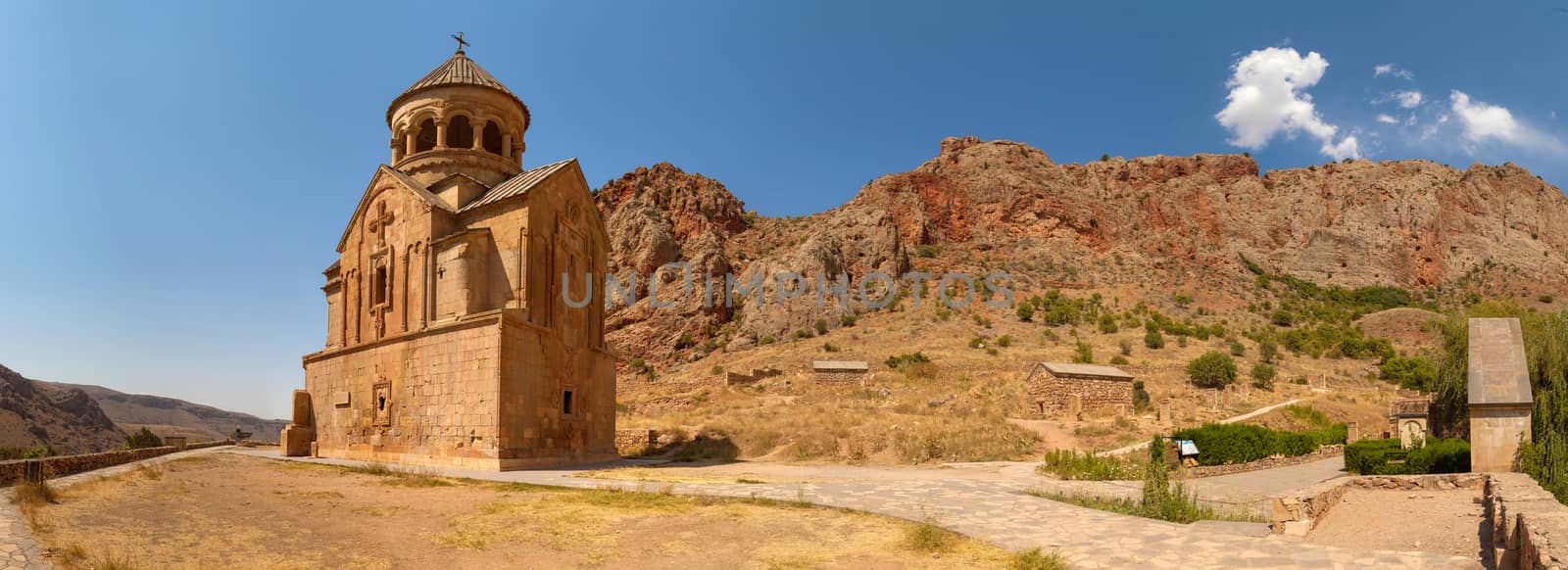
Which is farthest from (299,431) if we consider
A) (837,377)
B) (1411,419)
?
(1411,419)

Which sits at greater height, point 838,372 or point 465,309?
point 465,309

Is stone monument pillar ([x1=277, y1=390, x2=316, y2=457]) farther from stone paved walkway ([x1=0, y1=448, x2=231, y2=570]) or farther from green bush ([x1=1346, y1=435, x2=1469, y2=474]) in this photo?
green bush ([x1=1346, y1=435, x2=1469, y2=474])

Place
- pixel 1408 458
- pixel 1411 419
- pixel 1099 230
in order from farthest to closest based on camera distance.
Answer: pixel 1099 230
pixel 1411 419
pixel 1408 458

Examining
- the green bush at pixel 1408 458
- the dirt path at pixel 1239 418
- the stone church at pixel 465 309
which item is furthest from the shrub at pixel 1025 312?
the green bush at pixel 1408 458

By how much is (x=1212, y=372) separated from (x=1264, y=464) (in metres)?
20.5

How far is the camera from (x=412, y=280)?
18750 mm

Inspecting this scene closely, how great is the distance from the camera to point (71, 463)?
12.9 m

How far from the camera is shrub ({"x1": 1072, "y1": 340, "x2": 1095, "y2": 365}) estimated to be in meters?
38.6

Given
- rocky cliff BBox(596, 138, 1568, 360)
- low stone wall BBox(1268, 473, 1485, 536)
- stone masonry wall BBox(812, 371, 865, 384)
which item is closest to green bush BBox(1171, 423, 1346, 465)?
low stone wall BBox(1268, 473, 1485, 536)

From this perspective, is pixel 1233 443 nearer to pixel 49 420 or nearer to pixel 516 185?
pixel 516 185

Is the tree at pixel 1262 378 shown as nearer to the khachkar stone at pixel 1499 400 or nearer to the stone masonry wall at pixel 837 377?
the stone masonry wall at pixel 837 377

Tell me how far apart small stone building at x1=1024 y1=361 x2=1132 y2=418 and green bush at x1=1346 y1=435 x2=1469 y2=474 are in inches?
466

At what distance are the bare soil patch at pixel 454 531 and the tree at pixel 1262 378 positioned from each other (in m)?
33.4

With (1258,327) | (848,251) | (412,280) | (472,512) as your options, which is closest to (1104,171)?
(1258,327)
